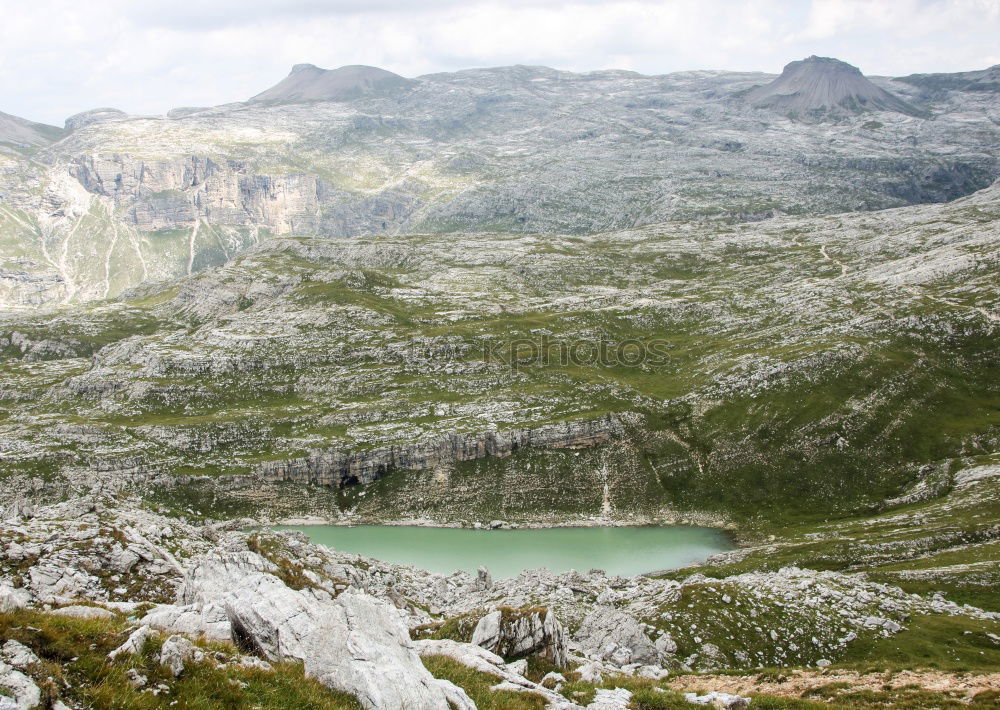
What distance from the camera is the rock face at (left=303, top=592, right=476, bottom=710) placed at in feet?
61.1

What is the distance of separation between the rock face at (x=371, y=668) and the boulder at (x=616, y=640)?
1008 inches

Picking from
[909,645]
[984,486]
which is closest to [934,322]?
[984,486]

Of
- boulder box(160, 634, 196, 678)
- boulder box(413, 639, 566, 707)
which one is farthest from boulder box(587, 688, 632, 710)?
boulder box(160, 634, 196, 678)

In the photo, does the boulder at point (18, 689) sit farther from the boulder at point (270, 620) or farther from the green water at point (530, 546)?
the green water at point (530, 546)

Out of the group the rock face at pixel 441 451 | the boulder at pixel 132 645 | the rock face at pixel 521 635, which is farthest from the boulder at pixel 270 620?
the rock face at pixel 441 451

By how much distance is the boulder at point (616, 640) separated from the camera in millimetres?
43938

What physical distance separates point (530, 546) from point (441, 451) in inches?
1155

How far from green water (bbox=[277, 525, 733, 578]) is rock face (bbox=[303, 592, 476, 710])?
62227mm

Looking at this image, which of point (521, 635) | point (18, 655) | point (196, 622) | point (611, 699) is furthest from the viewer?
point (521, 635)

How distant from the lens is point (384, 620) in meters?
25.2

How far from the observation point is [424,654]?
2877cm

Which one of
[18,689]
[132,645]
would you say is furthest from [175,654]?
[18,689]

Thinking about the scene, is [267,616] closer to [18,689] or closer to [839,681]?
[18,689]

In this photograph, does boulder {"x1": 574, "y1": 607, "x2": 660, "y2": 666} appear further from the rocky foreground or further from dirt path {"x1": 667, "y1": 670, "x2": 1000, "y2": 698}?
dirt path {"x1": 667, "y1": 670, "x2": 1000, "y2": 698}
